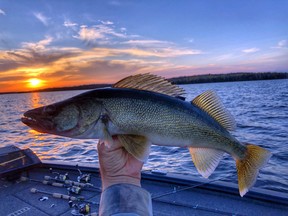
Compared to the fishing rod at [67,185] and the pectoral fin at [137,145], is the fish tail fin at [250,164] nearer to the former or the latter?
the pectoral fin at [137,145]

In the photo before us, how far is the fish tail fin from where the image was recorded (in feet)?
10.0

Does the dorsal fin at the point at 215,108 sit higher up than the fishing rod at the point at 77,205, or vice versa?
the dorsal fin at the point at 215,108

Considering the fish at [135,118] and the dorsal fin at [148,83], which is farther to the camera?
the dorsal fin at [148,83]

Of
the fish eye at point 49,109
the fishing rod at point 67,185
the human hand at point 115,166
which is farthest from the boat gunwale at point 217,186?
the fish eye at point 49,109

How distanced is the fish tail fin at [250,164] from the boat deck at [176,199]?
5.84 feet

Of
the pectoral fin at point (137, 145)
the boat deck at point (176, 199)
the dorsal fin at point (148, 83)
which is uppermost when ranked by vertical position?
the dorsal fin at point (148, 83)

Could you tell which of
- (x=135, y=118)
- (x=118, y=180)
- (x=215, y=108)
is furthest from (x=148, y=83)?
(x=118, y=180)

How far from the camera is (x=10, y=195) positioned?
5.83m

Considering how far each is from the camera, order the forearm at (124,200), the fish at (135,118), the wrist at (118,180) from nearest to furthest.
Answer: the forearm at (124,200), the wrist at (118,180), the fish at (135,118)

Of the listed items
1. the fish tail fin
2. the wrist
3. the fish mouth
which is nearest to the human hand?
the wrist

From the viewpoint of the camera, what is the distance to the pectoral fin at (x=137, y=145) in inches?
106

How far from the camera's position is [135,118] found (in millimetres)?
2797

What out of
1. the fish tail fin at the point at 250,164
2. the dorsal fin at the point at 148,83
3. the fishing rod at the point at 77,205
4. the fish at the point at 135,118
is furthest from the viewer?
the fishing rod at the point at 77,205

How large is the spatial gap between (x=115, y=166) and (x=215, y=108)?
4.13 ft
